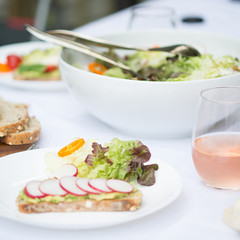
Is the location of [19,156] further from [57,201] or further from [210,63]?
[210,63]

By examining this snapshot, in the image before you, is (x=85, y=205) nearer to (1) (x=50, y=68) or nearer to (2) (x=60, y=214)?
(2) (x=60, y=214)

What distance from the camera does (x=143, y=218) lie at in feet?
3.37

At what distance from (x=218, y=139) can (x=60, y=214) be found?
1.28 feet

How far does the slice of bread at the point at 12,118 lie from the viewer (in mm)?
1435

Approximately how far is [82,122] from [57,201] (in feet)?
2.18

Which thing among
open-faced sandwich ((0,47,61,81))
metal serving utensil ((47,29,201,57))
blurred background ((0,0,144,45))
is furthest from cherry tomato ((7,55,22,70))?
blurred background ((0,0,144,45))

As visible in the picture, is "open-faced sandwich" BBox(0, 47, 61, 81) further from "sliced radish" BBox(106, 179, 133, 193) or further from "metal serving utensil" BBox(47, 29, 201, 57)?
"sliced radish" BBox(106, 179, 133, 193)

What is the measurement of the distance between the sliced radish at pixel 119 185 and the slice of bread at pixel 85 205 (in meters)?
0.02

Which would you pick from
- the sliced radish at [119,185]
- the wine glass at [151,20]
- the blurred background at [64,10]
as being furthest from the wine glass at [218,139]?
the blurred background at [64,10]

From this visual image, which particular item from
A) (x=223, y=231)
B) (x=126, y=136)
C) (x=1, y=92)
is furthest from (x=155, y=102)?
(x=1, y=92)

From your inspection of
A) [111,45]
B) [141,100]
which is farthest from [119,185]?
[111,45]

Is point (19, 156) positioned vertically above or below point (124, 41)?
below

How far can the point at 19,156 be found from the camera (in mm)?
1232

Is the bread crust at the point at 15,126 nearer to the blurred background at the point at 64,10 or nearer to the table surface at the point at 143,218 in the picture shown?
the table surface at the point at 143,218
